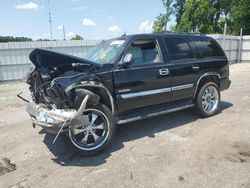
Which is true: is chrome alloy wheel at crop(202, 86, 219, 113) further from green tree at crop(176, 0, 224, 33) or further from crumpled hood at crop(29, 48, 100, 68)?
green tree at crop(176, 0, 224, 33)

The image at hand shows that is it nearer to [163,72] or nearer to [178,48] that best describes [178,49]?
[178,48]

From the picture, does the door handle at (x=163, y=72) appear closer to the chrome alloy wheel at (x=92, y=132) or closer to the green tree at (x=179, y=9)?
the chrome alloy wheel at (x=92, y=132)

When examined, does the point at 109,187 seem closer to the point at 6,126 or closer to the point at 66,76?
the point at 66,76

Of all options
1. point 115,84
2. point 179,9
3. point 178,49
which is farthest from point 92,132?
point 179,9

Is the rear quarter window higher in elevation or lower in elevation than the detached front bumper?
higher

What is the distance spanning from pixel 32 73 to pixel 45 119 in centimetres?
109

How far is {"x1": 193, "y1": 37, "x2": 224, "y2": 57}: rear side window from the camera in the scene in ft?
21.0

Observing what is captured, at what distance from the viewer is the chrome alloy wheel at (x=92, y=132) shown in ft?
15.0

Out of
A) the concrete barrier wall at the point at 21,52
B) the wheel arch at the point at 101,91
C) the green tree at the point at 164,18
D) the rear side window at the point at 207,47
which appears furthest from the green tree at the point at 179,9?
the wheel arch at the point at 101,91

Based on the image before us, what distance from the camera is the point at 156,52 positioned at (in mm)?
5598

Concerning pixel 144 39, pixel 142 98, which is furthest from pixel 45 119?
pixel 144 39

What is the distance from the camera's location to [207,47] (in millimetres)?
6598

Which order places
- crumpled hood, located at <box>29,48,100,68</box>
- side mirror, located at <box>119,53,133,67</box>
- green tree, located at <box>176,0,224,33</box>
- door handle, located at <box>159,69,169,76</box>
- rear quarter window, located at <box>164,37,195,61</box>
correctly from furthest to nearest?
green tree, located at <box>176,0,224,33</box>, rear quarter window, located at <box>164,37,195,61</box>, door handle, located at <box>159,69,169,76</box>, side mirror, located at <box>119,53,133,67</box>, crumpled hood, located at <box>29,48,100,68</box>

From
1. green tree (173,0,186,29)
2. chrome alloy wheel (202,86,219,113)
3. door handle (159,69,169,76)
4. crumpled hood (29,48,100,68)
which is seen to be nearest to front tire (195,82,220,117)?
chrome alloy wheel (202,86,219,113)
